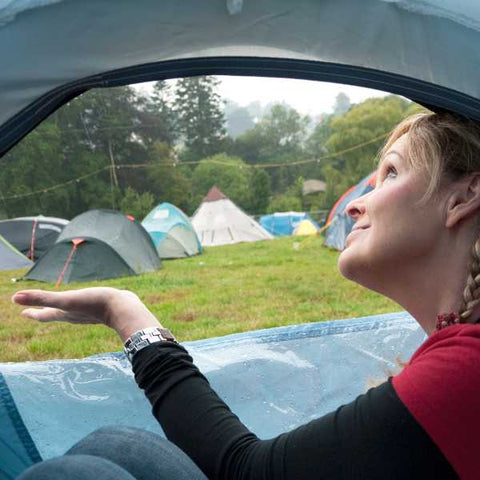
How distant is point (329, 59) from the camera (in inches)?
34.2

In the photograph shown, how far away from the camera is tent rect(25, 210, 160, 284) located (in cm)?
518

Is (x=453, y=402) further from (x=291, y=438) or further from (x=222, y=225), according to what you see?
(x=222, y=225)

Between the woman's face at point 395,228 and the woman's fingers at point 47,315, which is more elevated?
the woman's face at point 395,228

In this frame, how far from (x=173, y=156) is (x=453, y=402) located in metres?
20.0

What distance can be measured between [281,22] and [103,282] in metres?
4.46

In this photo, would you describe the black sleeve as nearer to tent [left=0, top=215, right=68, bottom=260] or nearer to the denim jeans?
the denim jeans

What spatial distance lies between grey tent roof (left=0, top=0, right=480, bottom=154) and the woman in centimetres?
9

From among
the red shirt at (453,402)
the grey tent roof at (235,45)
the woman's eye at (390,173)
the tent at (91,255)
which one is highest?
the grey tent roof at (235,45)

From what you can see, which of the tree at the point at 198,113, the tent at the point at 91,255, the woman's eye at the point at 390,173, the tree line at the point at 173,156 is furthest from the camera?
Answer: the tree at the point at 198,113

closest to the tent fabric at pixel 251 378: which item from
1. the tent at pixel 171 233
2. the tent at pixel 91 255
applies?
the tent at pixel 91 255

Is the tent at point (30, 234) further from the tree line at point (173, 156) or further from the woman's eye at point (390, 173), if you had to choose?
the woman's eye at point (390, 173)

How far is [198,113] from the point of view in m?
22.6

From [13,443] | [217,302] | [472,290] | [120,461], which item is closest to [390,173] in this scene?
[472,290]

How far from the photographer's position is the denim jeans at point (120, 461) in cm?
56
